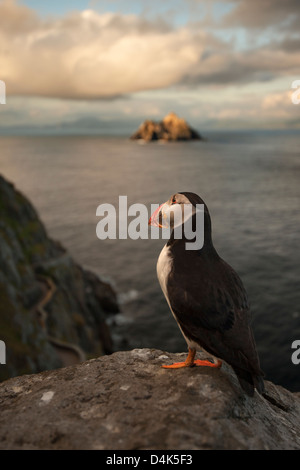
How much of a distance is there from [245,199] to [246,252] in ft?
160

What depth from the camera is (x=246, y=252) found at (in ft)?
201

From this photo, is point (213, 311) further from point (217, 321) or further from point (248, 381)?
point (248, 381)

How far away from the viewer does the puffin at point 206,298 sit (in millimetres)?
5414

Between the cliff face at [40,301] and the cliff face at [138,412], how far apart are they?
2127 centimetres

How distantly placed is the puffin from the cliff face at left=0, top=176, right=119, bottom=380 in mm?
22933

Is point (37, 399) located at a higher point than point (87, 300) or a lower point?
higher

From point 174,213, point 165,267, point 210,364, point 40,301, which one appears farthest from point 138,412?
point 40,301

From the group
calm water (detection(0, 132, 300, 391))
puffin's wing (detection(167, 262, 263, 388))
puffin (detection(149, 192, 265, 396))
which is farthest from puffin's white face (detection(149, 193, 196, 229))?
calm water (detection(0, 132, 300, 391))

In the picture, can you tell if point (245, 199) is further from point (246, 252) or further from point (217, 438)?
point (217, 438)

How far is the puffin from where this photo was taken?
17.8ft

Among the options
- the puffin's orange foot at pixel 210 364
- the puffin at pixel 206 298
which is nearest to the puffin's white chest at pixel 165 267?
the puffin at pixel 206 298

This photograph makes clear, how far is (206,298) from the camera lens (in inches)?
216

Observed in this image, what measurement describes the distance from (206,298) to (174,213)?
4.65 feet
